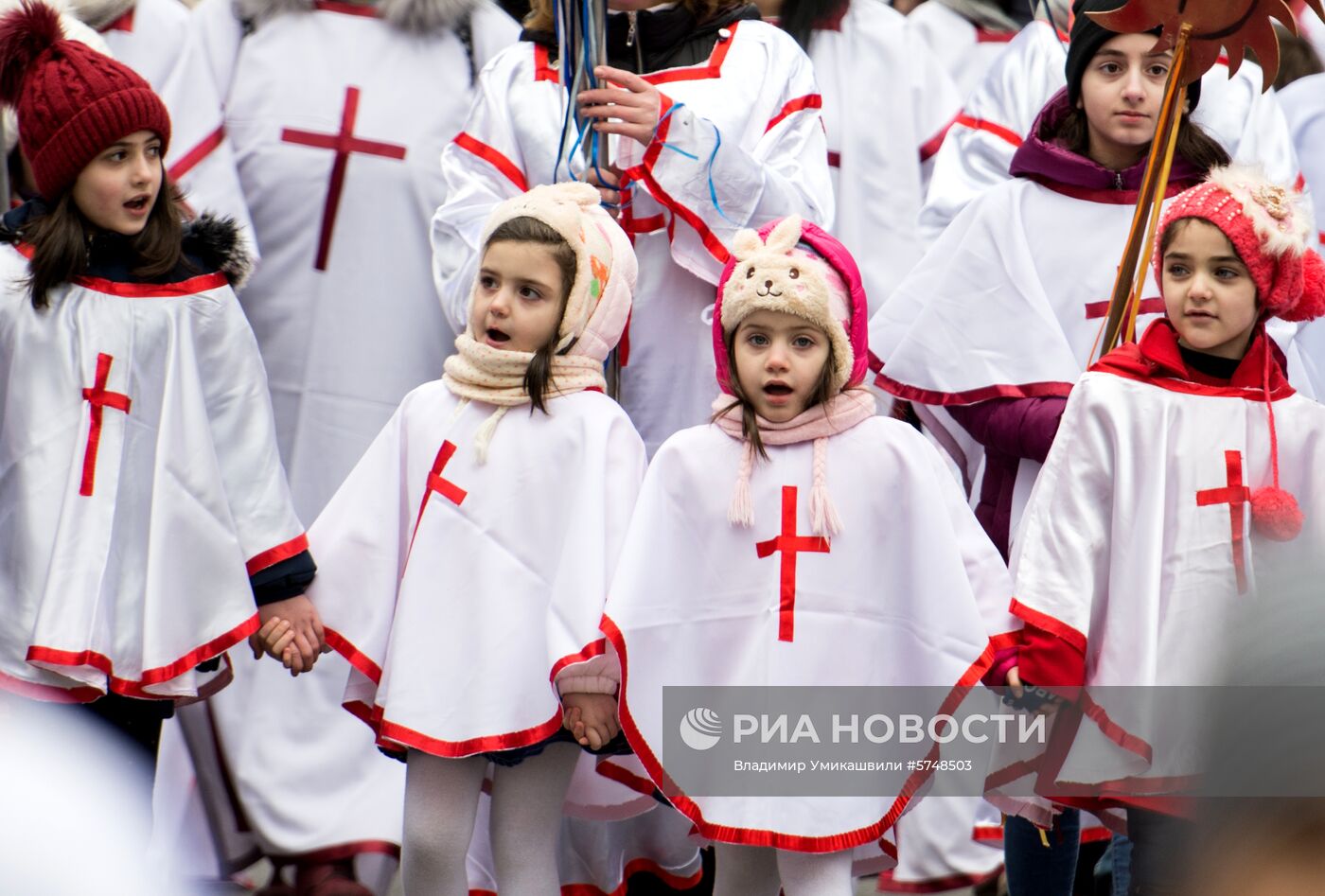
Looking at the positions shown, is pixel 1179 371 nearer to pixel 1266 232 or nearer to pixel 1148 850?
pixel 1266 232

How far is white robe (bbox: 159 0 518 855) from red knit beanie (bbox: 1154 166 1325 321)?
250cm

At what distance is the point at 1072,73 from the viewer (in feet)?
15.5

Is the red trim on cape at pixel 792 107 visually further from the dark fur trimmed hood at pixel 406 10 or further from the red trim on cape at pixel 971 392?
the dark fur trimmed hood at pixel 406 10

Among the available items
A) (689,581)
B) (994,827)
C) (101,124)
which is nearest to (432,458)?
(689,581)

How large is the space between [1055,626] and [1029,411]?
78 centimetres

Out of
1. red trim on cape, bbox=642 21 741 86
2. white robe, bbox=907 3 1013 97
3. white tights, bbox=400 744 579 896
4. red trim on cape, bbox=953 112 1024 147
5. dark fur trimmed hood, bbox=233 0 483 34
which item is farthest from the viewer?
white robe, bbox=907 3 1013 97

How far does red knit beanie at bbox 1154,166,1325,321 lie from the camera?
12.8ft

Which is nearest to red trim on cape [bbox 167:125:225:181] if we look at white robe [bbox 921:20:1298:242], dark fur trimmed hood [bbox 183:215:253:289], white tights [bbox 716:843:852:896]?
dark fur trimmed hood [bbox 183:215:253:289]

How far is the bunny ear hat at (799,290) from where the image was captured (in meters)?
4.02

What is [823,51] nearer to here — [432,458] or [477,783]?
[432,458]

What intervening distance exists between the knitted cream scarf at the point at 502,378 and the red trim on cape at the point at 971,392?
2.79 feet

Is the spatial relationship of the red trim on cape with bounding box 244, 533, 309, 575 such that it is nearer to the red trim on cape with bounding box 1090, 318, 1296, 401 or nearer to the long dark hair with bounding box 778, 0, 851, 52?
the red trim on cape with bounding box 1090, 318, 1296, 401

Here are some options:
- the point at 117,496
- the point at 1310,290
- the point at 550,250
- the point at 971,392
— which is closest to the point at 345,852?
the point at 117,496

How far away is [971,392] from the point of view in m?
4.68
